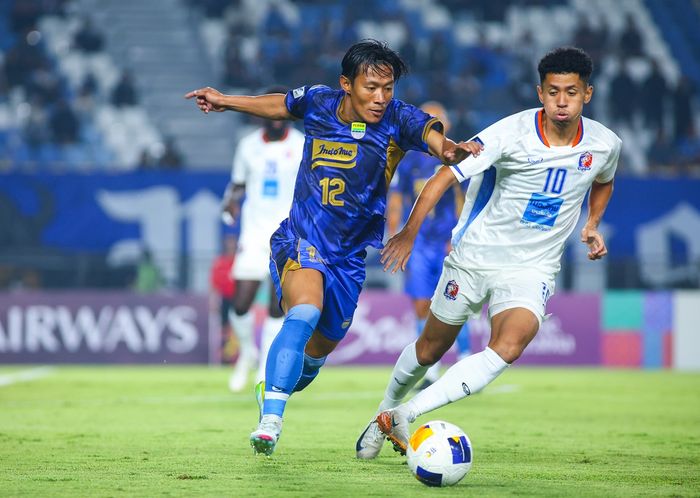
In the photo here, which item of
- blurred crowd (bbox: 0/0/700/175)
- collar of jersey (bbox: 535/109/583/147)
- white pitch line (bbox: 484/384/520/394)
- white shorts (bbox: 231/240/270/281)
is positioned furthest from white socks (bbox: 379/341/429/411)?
blurred crowd (bbox: 0/0/700/175)

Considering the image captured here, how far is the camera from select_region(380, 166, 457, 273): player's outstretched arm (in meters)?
6.50

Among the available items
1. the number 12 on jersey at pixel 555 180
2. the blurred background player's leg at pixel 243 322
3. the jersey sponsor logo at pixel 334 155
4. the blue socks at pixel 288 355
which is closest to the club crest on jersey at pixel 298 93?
the jersey sponsor logo at pixel 334 155

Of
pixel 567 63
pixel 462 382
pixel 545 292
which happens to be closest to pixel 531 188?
pixel 545 292

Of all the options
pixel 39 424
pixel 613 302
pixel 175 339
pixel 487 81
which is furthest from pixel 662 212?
pixel 39 424

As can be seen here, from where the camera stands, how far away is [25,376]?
52.0ft

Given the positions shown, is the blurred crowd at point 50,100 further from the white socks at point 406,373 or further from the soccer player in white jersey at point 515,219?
the soccer player in white jersey at point 515,219

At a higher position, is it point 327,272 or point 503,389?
point 327,272

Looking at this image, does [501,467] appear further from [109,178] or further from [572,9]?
[572,9]

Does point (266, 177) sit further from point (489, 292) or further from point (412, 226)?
point (412, 226)

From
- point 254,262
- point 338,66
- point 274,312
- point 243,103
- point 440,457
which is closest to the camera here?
point 440,457

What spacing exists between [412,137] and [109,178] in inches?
507

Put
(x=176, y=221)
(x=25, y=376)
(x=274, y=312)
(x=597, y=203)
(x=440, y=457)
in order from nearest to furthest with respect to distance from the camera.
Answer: (x=440, y=457)
(x=597, y=203)
(x=274, y=312)
(x=25, y=376)
(x=176, y=221)

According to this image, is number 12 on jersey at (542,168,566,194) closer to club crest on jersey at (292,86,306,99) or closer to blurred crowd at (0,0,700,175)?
club crest on jersey at (292,86,306,99)

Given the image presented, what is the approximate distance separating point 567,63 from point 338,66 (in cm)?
1795
